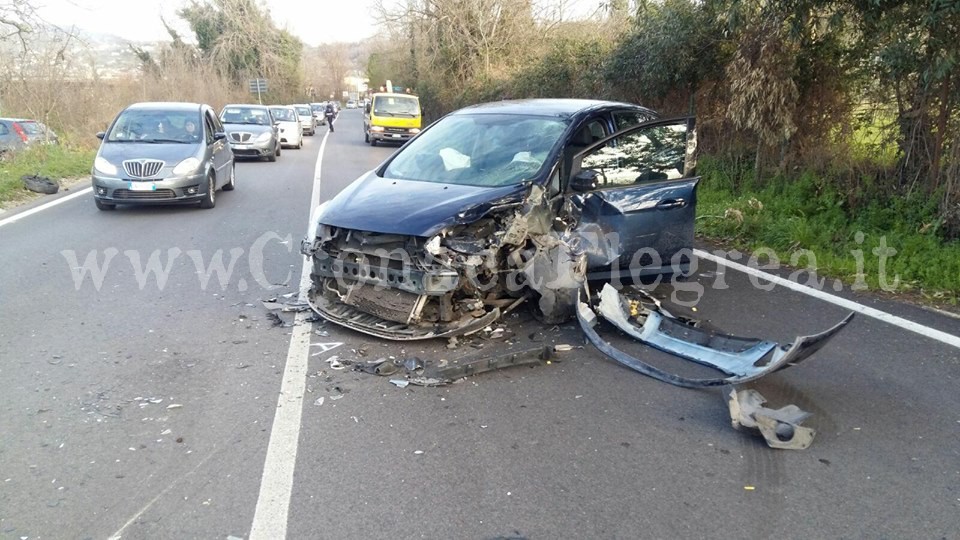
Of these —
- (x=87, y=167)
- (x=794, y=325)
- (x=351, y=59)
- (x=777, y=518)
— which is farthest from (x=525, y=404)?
(x=351, y=59)

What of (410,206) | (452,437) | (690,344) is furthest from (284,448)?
(690,344)

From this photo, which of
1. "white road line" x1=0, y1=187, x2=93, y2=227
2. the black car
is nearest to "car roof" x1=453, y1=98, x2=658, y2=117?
the black car

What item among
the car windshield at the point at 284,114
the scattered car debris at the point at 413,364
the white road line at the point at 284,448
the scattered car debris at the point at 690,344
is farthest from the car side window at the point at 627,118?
the car windshield at the point at 284,114

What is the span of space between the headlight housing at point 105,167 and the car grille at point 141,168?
6.7 inches

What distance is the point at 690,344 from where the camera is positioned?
5.05 metres

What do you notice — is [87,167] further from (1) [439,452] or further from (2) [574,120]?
(1) [439,452]

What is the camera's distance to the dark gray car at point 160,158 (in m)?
10.6

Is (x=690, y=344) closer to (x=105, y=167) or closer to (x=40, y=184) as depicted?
(x=105, y=167)

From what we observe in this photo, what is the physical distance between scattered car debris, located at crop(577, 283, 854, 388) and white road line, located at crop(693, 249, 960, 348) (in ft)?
3.70

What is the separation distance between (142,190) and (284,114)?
55.5 feet

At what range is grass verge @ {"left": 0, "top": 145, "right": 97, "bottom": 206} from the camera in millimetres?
12625

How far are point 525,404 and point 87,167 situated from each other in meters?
15.7

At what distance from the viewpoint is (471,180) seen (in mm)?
5789

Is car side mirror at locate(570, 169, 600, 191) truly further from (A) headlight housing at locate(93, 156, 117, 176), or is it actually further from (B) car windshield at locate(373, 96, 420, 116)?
(B) car windshield at locate(373, 96, 420, 116)
